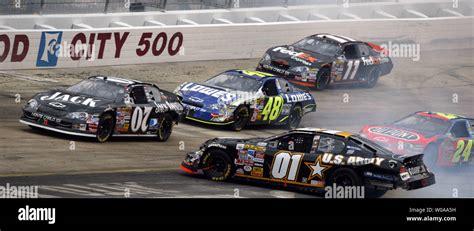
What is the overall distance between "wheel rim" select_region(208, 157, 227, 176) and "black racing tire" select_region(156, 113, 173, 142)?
3964mm

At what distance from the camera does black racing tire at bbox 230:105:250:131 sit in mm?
24998

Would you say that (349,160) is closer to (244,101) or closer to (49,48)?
(244,101)

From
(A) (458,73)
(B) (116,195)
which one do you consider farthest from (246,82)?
(A) (458,73)

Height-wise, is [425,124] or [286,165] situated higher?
[425,124]

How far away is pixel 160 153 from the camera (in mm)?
21859

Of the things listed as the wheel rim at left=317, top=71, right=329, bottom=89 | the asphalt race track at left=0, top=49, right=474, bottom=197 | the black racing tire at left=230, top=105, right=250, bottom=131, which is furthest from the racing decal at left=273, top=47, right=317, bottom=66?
the black racing tire at left=230, top=105, right=250, bottom=131

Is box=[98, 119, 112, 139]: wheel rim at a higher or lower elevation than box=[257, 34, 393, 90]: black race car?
lower

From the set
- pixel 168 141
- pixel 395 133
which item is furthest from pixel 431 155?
pixel 168 141

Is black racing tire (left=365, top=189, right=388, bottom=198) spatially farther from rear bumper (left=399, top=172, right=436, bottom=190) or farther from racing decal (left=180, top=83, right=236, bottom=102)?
racing decal (left=180, top=83, right=236, bottom=102)

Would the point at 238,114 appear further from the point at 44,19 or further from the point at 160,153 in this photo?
the point at 44,19

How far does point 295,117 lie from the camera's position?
26906 mm

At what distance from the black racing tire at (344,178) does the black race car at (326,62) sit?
1254cm

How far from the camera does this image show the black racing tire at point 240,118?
2500 centimetres

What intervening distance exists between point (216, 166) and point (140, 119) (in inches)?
143
